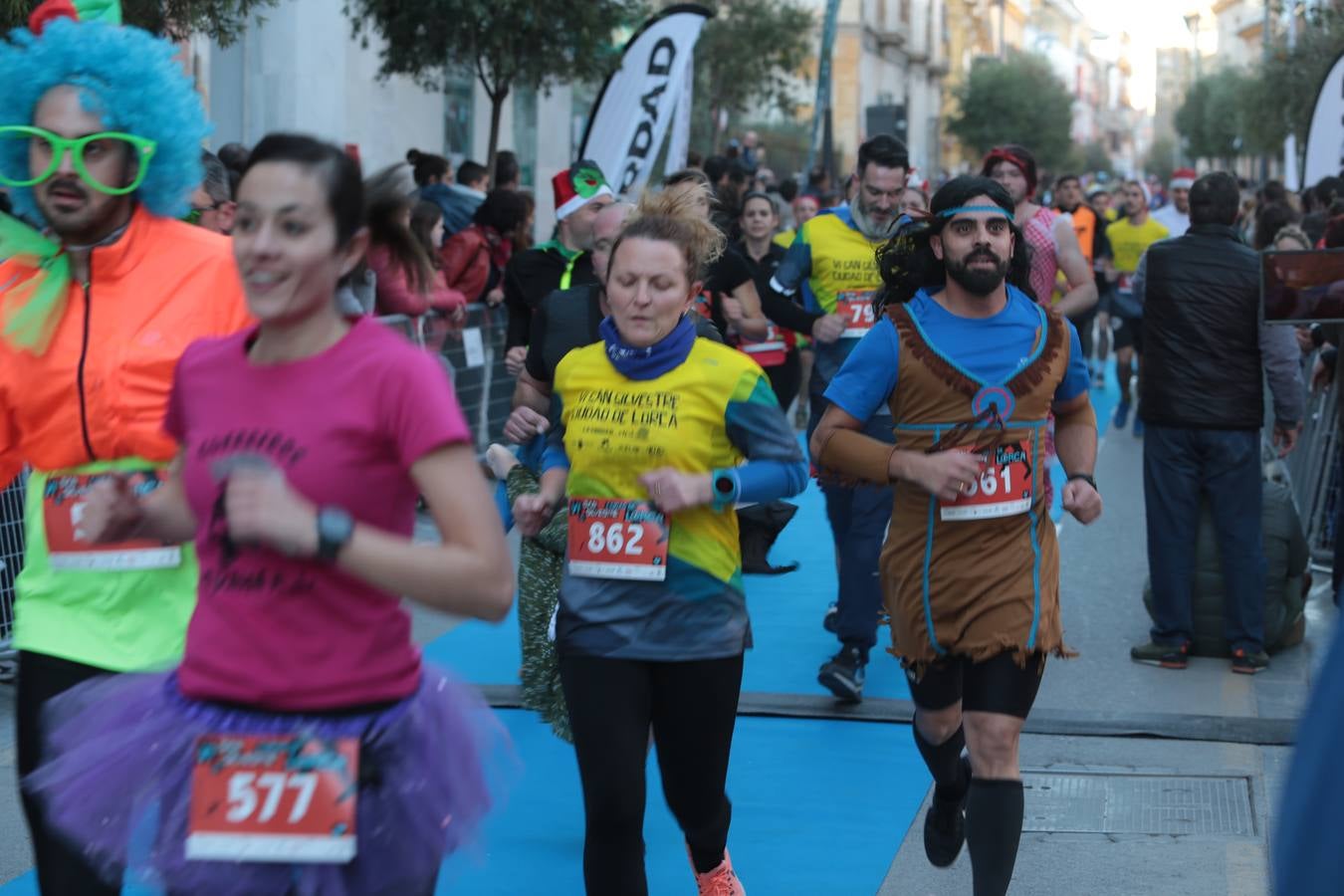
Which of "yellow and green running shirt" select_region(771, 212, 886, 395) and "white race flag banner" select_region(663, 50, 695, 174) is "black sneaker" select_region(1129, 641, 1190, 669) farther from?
"white race flag banner" select_region(663, 50, 695, 174)

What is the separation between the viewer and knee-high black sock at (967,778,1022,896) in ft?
15.1

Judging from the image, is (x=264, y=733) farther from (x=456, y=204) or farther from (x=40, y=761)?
(x=456, y=204)

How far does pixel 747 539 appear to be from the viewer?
19.3 feet

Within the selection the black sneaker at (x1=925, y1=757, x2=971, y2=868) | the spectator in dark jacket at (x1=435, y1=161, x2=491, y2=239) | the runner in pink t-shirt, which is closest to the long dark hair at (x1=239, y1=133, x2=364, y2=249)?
the runner in pink t-shirt

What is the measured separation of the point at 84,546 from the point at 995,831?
2.28 m

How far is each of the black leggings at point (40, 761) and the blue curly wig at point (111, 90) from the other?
2.79 feet

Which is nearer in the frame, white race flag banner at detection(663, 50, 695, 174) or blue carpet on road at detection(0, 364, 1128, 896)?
blue carpet on road at detection(0, 364, 1128, 896)

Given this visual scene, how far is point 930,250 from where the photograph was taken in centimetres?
504

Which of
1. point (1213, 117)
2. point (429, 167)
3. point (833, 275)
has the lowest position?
point (833, 275)

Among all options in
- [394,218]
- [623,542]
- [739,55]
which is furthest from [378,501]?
[739,55]

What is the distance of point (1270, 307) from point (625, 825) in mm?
4259

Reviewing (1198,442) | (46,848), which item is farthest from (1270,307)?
(46,848)

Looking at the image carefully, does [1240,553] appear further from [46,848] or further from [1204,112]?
[1204,112]

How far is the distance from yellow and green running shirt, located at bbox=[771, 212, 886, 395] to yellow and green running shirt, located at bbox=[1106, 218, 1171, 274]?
965 cm
